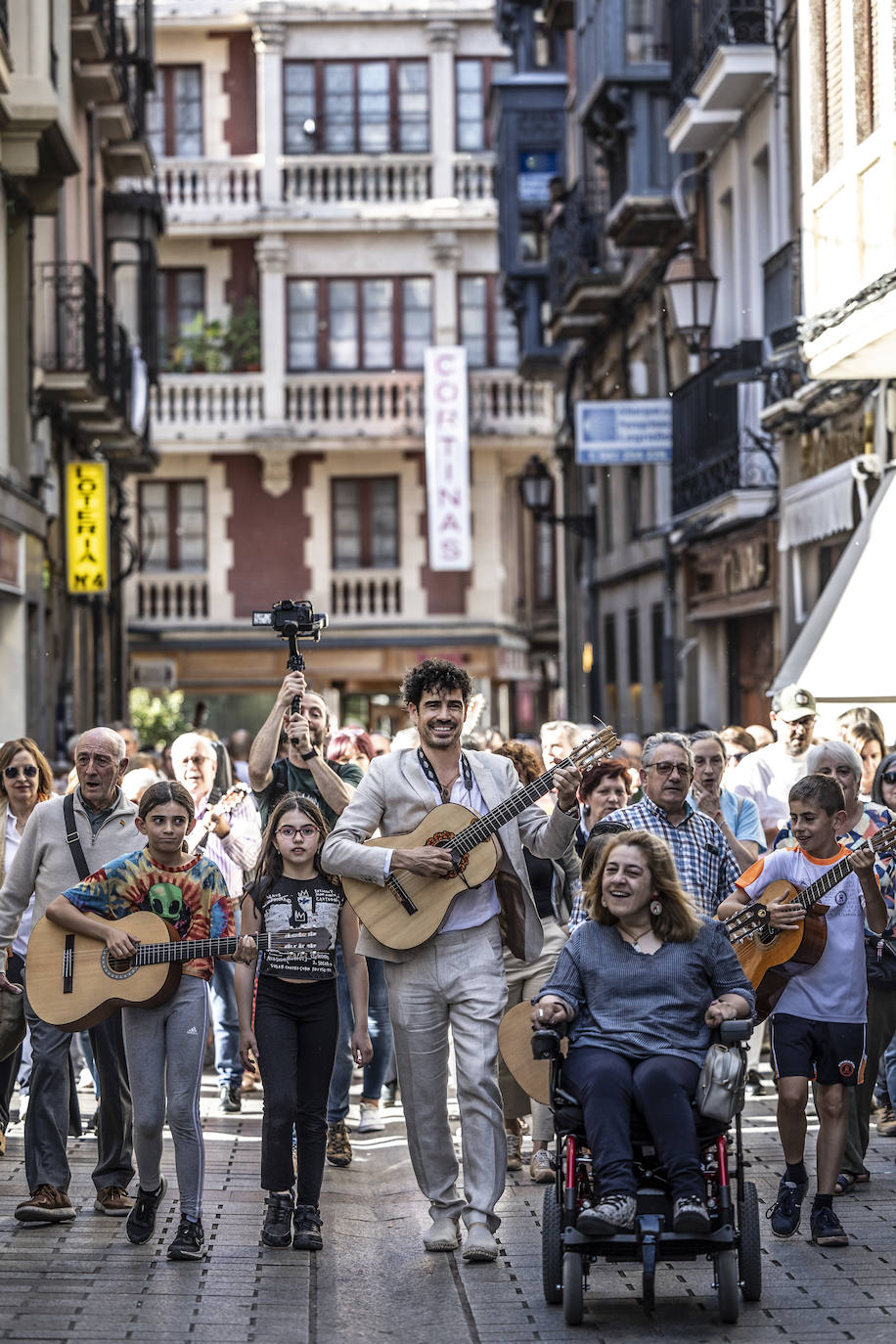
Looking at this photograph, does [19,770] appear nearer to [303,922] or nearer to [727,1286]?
[303,922]

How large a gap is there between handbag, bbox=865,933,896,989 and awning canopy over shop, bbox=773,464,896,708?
5012 mm

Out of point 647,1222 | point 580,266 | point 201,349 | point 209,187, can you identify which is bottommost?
point 647,1222

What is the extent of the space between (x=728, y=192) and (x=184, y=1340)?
19.0 meters

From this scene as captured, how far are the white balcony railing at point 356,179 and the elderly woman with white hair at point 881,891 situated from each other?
34.9 metres

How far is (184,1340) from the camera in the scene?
7.11 metres

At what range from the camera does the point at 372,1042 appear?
11633mm

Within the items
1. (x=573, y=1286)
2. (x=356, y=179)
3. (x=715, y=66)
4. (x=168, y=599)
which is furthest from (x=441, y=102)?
(x=573, y=1286)

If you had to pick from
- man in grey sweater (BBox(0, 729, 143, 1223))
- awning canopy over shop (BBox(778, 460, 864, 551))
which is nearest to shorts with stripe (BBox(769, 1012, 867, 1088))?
man in grey sweater (BBox(0, 729, 143, 1223))

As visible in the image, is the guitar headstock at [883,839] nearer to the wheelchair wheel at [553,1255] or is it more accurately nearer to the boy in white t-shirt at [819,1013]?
the boy in white t-shirt at [819,1013]

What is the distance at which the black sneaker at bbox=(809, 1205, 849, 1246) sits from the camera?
840cm

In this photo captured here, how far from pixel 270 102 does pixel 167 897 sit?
3648 cm

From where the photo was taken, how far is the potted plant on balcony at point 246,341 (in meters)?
43.2

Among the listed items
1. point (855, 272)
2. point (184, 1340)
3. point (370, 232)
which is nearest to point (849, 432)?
point (855, 272)

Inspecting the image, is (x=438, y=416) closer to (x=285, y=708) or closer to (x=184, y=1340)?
(x=285, y=708)
